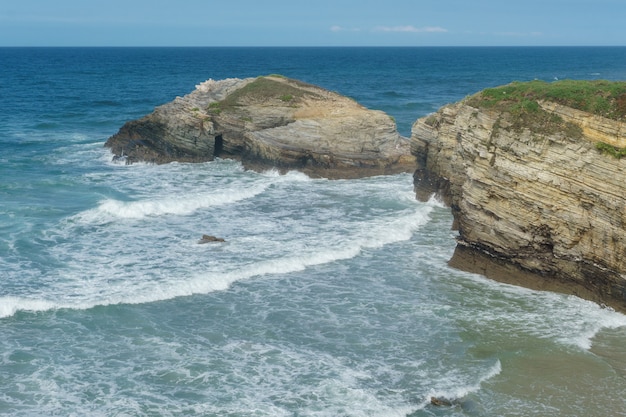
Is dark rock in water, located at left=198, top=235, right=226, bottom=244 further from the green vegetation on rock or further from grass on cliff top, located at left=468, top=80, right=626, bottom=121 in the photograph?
the green vegetation on rock

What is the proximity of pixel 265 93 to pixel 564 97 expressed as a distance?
2285 cm

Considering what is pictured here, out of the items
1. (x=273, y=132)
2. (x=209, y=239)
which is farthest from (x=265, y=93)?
(x=209, y=239)

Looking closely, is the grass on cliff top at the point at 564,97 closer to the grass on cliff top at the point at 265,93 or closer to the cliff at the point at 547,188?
the cliff at the point at 547,188

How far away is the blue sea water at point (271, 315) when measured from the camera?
16516 mm

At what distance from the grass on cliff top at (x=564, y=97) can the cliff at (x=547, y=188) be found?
1.2 inches

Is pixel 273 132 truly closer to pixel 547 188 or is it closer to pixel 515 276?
pixel 515 276

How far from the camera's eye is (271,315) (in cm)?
2094

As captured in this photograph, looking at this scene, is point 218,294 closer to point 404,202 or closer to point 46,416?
point 46,416

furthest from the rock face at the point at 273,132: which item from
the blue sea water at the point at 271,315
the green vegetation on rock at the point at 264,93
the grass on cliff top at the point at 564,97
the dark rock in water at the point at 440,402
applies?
the dark rock in water at the point at 440,402

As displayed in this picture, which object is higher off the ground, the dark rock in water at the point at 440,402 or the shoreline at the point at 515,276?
the shoreline at the point at 515,276

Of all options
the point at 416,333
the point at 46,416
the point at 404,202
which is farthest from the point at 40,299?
the point at 404,202

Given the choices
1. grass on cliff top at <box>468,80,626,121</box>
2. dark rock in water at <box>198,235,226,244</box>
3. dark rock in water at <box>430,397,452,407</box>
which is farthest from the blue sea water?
grass on cliff top at <box>468,80,626,121</box>

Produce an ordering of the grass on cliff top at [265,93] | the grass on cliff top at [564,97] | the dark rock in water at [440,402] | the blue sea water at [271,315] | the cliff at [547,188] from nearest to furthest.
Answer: the dark rock in water at [440,402], the blue sea water at [271,315], the cliff at [547,188], the grass on cliff top at [564,97], the grass on cliff top at [265,93]

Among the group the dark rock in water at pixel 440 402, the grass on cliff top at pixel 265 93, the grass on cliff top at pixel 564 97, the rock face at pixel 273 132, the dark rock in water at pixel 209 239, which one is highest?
the grass on cliff top at pixel 564 97
